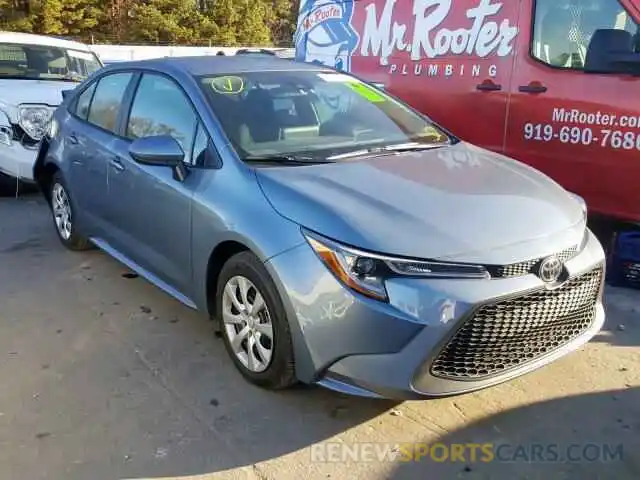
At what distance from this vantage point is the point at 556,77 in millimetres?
5086

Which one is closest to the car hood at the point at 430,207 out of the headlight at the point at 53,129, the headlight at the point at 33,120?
the headlight at the point at 53,129

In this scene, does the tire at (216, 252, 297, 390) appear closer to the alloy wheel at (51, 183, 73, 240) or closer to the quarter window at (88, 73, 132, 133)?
the quarter window at (88, 73, 132, 133)

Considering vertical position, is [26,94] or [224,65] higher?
[224,65]

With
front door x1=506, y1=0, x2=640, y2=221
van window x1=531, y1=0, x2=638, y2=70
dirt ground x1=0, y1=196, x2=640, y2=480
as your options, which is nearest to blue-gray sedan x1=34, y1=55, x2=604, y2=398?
dirt ground x1=0, y1=196, x2=640, y2=480

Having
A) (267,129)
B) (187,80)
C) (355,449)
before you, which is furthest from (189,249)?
(355,449)

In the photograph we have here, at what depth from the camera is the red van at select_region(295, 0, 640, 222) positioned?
476cm

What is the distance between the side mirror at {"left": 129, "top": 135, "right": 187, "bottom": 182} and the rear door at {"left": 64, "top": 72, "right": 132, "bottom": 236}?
34.9 inches

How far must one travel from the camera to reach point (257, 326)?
10.7ft

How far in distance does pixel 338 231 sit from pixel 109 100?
103 inches

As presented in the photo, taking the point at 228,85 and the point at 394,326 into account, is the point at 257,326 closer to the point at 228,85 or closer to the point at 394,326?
the point at 394,326

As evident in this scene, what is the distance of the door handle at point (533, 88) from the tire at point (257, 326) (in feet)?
9.95

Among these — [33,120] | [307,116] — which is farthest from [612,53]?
[33,120]

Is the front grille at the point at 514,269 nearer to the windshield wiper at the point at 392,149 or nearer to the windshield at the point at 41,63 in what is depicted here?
the windshield wiper at the point at 392,149

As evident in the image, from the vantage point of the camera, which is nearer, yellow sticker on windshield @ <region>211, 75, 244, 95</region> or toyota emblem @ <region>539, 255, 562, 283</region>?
toyota emblem @ <region>539, 255, 562, 283</region>
